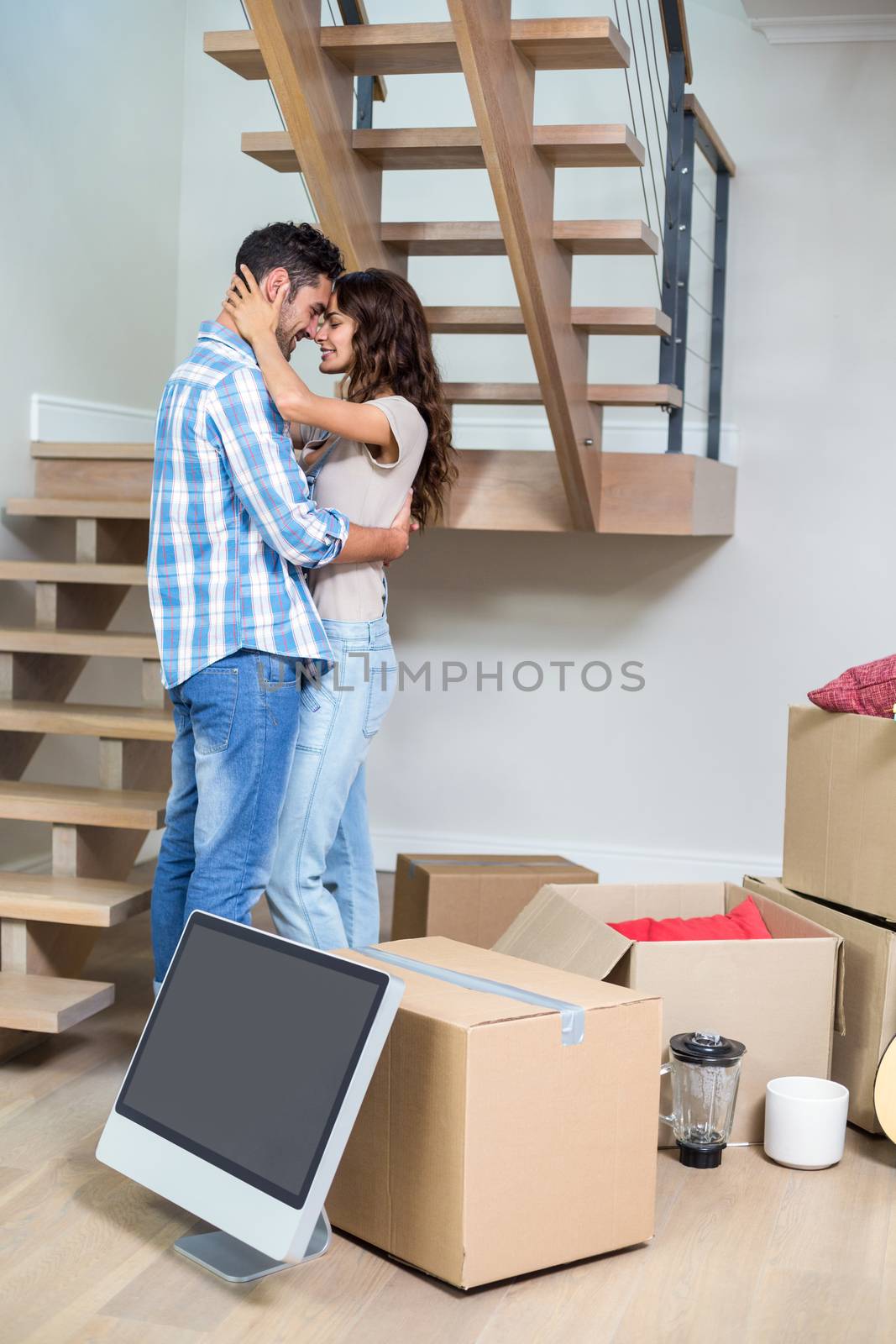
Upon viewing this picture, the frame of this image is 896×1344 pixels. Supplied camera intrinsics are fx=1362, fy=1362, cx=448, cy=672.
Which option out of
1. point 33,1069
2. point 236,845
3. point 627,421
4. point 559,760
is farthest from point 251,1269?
point 627,421

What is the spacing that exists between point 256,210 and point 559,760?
1.97m

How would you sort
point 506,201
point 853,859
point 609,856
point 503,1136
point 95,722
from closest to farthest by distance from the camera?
point 503,1136
point 853,859
point 506,201
point 95,722
point 609,856

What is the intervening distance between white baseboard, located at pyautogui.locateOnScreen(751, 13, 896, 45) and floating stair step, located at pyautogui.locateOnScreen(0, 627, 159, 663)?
241 centimetres

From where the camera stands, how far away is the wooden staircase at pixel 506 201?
2.53m

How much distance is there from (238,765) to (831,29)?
283 cm

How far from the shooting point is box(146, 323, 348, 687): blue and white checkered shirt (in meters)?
2.09

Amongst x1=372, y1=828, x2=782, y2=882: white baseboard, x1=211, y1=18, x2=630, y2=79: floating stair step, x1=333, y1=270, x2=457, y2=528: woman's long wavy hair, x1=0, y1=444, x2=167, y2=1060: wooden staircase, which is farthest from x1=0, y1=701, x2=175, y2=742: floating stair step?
x1=372, y1=828, x2=782, y2=882: white baseboard

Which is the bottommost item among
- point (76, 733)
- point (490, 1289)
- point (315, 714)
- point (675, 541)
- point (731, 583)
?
point (490, 1289)

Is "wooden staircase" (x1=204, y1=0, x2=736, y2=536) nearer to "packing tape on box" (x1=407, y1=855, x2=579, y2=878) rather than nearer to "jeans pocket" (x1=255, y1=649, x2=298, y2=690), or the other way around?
"packing tape on box" (x1=407, y1=855, x2=579, y2=878)

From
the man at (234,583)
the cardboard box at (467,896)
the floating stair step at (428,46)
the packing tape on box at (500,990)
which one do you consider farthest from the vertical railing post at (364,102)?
the packing tape on box at (500,990)

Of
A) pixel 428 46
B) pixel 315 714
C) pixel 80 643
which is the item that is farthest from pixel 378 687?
pixel 428 46

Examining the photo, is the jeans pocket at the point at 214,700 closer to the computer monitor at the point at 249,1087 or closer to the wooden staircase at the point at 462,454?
the computer monitor at the point at 249,1087

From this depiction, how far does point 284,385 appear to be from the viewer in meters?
2.14

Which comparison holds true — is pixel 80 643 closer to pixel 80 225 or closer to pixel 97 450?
pixel 97 450
